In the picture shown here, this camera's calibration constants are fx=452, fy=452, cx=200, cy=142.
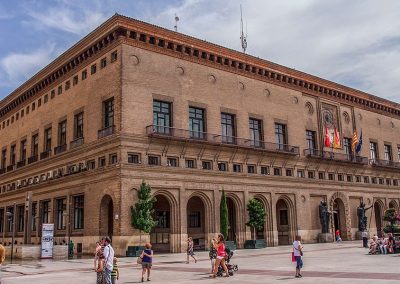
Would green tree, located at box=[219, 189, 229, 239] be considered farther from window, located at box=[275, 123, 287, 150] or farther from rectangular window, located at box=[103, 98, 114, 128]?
rectangular window, located at box=[103, 98, 114, 128]

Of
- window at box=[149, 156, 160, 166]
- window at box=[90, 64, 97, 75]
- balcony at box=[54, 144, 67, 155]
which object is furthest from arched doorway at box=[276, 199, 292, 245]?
window at box=[90, 64, 97, 75]

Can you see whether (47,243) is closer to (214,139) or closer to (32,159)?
(214,139)

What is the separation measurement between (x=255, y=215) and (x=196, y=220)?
5.87 m

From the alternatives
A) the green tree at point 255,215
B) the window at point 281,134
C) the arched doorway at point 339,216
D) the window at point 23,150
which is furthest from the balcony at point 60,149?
the arched doorway at point 339,216

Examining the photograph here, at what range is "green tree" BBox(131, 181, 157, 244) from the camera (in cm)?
3472

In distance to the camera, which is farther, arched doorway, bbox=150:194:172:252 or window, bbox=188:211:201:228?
window, bbox=188:211:201:228

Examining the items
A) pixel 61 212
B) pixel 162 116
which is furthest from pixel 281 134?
pixel 61 212

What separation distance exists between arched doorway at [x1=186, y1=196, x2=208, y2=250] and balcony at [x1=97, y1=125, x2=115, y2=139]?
402 inches

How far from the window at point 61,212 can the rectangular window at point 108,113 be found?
9581 millimetres

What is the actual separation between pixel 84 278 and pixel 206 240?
68.9 feet

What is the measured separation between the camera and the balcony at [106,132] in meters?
37.8

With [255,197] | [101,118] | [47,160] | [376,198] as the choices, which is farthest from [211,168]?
[376,198]

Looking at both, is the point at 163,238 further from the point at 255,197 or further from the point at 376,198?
the point at 376,198

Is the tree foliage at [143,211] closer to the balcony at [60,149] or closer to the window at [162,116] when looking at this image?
the window at [162,116]
